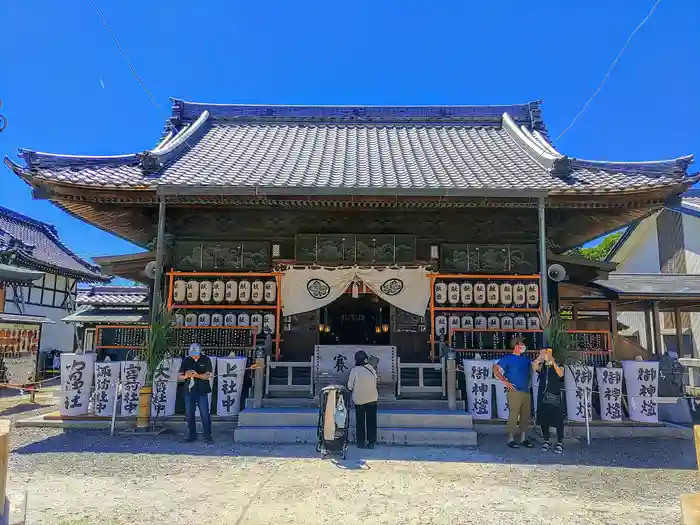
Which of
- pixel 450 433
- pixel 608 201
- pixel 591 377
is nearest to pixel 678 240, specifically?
pixel 608 201

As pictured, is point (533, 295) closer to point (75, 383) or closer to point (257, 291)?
point (257, 291)

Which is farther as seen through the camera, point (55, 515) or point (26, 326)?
point (26, 326)

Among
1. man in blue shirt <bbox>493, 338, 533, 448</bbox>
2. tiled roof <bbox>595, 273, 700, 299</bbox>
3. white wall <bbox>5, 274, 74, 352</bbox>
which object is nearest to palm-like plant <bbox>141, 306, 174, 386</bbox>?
man in blue shirt <bbox>493, 338, 533, 448</bbox>

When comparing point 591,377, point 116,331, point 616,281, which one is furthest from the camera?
point 616,281

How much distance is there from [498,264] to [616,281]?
5777 millimetres

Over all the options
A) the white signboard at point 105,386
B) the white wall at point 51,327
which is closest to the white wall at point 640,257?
the white signboard at point 105,386

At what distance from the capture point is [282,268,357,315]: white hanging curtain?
10867mm

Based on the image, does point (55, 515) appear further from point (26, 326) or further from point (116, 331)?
point (26, 326)

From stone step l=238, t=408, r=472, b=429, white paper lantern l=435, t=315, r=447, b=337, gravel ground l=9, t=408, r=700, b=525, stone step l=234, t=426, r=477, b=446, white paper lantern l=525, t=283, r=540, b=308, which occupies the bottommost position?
gravel ground l=9, t=408, r=700, b=525

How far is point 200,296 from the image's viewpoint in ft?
36.3

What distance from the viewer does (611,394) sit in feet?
28.8

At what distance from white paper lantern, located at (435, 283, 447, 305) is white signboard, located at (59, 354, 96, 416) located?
7.16 m

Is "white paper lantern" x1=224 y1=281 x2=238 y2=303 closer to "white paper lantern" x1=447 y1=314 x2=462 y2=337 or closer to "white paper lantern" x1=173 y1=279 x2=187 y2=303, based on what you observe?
"white paper lantern" x1=173 y1=279 x2=187 y2=303

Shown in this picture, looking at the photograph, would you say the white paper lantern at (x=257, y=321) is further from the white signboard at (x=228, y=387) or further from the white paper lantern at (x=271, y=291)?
the white signboard at (x=228, y=387)
